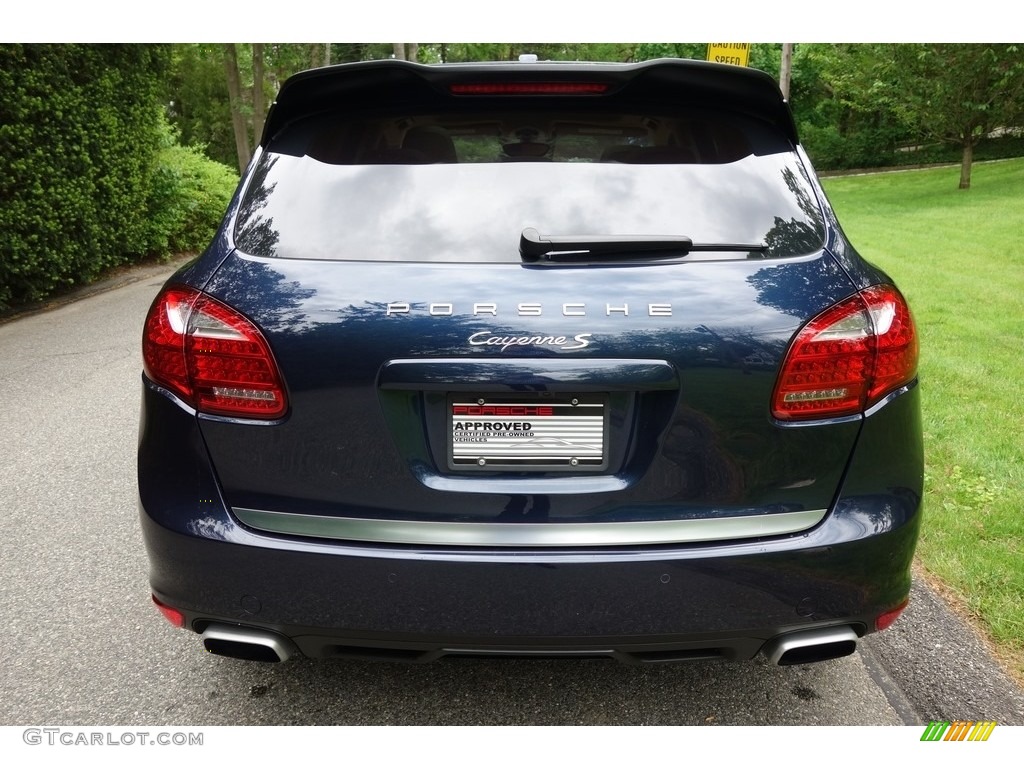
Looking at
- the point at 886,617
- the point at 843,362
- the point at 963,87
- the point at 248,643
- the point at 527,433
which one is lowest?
the point at 963,87

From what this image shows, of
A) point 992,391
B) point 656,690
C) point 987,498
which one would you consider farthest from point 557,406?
point 992,391

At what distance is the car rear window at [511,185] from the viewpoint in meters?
2.10

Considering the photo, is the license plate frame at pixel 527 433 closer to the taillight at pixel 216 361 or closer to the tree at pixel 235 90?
the taillight at pixel 216 361

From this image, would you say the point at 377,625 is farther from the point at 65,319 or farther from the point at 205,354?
the point at 65,319

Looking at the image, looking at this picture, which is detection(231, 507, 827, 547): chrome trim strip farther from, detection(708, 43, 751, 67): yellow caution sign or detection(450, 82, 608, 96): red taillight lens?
detection(708, 43, 751, 67): yellow caution sign

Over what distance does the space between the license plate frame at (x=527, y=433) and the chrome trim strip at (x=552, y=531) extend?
0.14 metres

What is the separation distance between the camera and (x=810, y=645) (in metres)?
2.08

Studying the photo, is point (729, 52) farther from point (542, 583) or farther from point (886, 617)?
point (542, 583)

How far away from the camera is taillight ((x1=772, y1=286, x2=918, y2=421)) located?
6.39 feet

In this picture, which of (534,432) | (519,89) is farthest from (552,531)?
(519,89)

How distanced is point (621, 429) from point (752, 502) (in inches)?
14.4

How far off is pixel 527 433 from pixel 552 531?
0.24m

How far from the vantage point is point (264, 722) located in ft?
8.30
